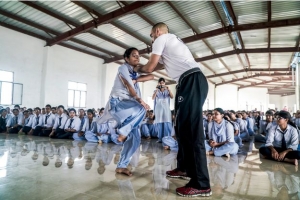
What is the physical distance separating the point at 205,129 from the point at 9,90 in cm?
767

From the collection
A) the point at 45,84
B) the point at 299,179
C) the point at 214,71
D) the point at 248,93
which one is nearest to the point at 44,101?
the point at 45,84

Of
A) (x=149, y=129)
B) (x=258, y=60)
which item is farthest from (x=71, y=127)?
(x=258, y=60)

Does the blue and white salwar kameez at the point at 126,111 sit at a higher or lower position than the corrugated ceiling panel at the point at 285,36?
lower

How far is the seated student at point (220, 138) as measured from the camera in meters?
3.84

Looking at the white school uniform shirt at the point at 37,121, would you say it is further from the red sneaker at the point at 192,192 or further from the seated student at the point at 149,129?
the red sneaker at the point at 192,192

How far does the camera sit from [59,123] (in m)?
6.67

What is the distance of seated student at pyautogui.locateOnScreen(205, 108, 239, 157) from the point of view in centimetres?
384

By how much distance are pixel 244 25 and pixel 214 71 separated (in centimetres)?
861

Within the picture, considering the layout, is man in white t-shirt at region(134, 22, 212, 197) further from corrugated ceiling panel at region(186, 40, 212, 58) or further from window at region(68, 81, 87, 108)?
window at region(68, 81, 87, 108)

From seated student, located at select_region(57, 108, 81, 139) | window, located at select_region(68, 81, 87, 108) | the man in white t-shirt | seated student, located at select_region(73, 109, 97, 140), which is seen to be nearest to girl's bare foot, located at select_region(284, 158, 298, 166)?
the man in white t-shirt

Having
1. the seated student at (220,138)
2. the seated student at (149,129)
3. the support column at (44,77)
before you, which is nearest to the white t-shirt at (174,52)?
the seated student at (220,138)

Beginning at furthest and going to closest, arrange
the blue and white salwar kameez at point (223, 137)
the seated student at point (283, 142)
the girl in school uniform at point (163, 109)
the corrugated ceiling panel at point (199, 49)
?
the corrugated ceiling panel at point (199, 49), the girl in school uniform at point (163, 109), the blue and white salwar kameez at point (223, 137), the seated student at point (283, 142)

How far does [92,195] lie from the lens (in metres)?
1.68

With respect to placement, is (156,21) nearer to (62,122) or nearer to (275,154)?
(62,122)
